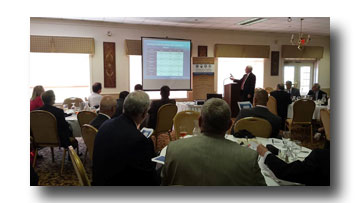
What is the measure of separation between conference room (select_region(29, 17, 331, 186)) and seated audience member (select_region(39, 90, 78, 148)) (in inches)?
0.5

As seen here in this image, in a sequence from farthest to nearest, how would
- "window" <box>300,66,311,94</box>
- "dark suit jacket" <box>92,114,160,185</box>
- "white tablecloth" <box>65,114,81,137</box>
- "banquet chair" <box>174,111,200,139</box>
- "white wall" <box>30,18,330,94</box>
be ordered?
1. "white wall" <box>30,18,330,94</box>
2. "window" <box>300,66,311,94</box>
3. "white tablecloth" <box>65,114,81,137</box>
4. "banquet chair" <box>174,111,200,139</box>
5. "dark suit jacket" <box>92,114,160,185</box>

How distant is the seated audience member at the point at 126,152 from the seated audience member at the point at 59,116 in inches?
81.0

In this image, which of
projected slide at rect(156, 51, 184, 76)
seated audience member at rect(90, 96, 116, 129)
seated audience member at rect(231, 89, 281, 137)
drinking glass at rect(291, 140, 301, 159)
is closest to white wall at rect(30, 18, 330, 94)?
projected slide at rect(156, 51, 184, 76)

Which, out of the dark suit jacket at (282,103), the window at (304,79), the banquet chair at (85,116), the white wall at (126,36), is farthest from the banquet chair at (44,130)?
the window at (304,79)

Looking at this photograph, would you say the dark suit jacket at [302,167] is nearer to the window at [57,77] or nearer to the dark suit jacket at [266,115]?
the dark suit jacket at [266,115]

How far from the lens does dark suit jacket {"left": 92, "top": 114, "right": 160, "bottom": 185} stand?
1823 millimetres

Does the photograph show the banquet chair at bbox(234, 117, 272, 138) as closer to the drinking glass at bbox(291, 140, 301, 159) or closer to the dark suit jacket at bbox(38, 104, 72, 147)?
the drinking glass at bbox(291, 140, 301, 159)

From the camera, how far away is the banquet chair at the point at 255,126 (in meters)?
3.02

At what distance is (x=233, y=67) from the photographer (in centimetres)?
871

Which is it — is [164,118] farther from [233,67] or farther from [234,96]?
[233,67]
